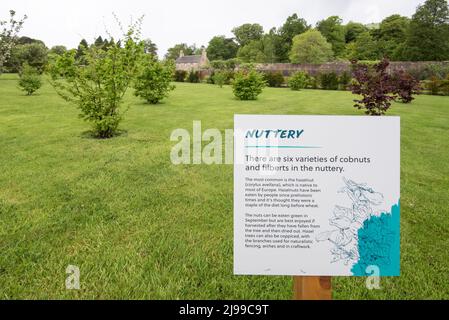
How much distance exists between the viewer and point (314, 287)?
2.09 metres

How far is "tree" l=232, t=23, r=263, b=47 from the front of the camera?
278 feet

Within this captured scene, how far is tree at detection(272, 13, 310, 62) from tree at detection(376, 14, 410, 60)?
47.0 ft

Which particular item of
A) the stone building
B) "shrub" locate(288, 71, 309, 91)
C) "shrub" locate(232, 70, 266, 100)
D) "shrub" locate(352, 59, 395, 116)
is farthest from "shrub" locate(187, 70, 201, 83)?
the stone building

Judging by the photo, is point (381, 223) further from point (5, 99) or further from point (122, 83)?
point (5, 99)

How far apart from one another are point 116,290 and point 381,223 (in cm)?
226

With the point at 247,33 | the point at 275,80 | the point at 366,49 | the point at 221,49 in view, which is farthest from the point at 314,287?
the point at 247,33

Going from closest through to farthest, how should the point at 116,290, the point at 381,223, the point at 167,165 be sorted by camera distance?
the point at 381,223
the point at 116,290
the point at 167,165

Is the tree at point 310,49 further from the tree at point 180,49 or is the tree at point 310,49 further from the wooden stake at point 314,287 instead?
the wooden stake at point 314,287

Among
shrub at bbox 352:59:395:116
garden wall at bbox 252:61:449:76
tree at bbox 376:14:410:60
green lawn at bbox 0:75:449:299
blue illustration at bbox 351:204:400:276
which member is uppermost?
tree at bbox 376:14:410:60

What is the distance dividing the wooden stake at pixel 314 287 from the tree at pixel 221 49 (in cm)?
8454

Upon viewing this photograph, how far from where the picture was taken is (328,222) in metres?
2.04

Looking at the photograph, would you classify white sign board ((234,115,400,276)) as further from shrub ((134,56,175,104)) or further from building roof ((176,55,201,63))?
building roof ((176,55,201,63))

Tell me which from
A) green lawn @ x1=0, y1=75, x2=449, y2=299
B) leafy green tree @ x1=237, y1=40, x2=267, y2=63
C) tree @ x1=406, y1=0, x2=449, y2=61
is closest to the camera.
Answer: green lawn @ x1=0, y1=75, x2=449, y2=299

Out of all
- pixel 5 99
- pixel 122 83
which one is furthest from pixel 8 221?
pixel 5 99
